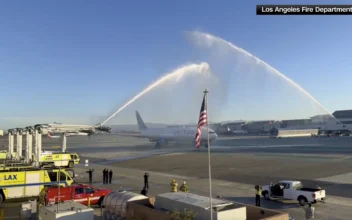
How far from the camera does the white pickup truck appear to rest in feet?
60.6

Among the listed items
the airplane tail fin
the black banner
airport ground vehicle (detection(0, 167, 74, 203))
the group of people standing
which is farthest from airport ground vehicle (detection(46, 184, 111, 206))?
the airplane tail fin

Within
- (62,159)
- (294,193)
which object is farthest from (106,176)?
(294,193)

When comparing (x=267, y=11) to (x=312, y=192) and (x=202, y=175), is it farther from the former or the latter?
(x=202, y=175)

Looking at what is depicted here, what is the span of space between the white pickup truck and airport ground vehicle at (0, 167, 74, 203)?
45.3 feet

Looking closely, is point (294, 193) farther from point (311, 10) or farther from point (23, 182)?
point (23, 182)

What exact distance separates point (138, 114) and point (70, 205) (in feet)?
271

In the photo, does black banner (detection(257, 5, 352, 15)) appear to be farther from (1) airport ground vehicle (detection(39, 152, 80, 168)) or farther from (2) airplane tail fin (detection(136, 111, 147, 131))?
(2) airplane tail fin (detection(136, 111, 147, 131))

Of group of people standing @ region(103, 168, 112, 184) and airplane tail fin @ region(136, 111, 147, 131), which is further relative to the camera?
airplane tail fin @ region(136, 111, 147, 131)

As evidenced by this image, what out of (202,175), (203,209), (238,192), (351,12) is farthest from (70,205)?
(202,175)

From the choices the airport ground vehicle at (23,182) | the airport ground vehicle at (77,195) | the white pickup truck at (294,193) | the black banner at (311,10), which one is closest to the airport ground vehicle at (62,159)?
the airport ground vehicle at (23,182)

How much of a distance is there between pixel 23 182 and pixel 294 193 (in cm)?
1725

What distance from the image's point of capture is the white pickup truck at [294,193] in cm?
1848

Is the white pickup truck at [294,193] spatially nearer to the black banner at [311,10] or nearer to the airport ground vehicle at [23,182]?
the black banner at [311,10]

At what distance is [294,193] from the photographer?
63.7 feet
